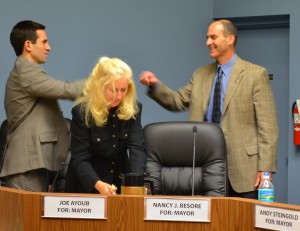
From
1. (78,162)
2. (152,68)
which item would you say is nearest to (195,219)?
(78,162)

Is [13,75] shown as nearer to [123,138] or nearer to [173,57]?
[123,138]

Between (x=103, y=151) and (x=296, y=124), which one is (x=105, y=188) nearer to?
(x=103, y=151)

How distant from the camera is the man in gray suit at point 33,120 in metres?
3.63

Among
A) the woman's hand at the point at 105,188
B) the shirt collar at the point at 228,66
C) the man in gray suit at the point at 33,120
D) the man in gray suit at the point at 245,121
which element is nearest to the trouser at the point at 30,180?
the man in gray suit at the point at 33,120

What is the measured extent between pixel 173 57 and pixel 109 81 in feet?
8.79

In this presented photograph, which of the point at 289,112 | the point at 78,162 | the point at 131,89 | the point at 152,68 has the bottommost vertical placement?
the point at 78,162

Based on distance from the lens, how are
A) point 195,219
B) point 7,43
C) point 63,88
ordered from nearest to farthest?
1. point 195,219
2. point 63,88
3. point 7,43

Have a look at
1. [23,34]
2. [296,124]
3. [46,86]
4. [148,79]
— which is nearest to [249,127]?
[148,79]

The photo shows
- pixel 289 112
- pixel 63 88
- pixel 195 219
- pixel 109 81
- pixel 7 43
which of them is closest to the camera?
pixel 195 219

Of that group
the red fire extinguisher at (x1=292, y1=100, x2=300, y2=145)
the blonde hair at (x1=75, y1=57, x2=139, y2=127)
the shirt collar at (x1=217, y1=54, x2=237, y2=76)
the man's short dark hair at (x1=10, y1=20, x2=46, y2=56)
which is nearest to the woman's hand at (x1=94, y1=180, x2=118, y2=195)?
the blonde hair at (x1=75, y1=57, x2=139, y2=127)

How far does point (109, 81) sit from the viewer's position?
3090 millimetres

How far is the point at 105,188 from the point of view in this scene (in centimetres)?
296

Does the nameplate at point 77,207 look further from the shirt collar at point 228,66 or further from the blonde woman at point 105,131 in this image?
the shirt collar at point 228,66

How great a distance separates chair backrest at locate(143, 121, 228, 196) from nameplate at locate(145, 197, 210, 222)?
3.21 ft
